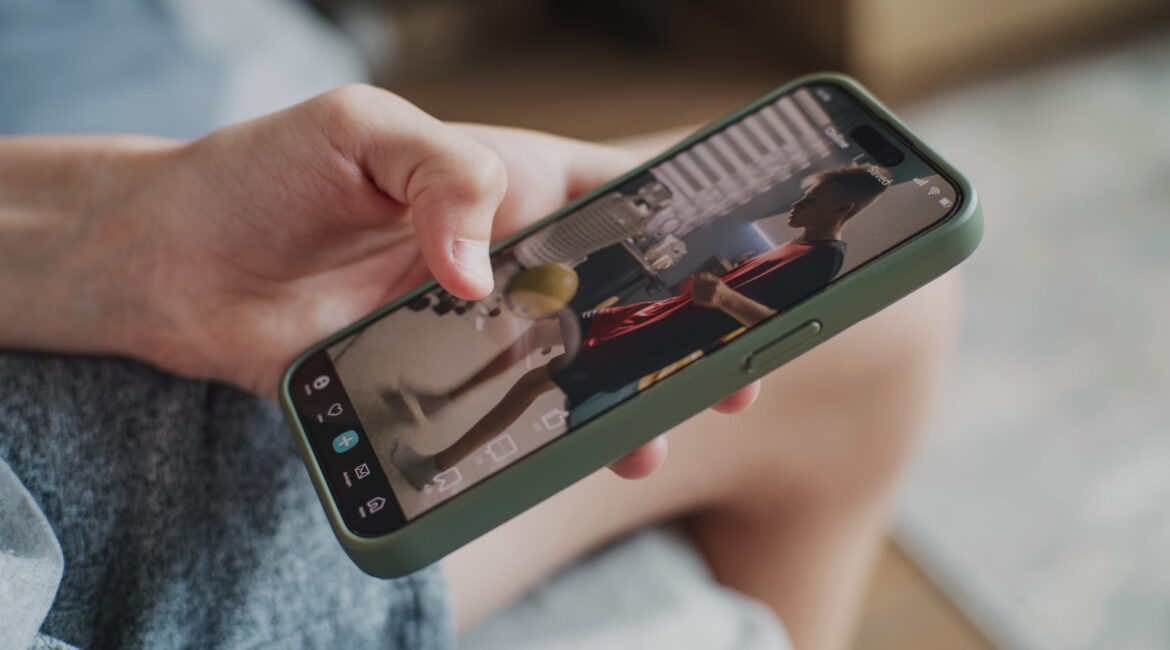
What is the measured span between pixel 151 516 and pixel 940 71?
1.37 meters

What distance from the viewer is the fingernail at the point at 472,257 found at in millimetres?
444

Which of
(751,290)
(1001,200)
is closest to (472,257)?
(751,290)

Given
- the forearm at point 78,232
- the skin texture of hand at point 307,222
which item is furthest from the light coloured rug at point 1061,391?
the forearm at point 78,232

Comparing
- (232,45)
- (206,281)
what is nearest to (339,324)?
(206,281)

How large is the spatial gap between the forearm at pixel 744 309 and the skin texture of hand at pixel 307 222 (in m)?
0.05

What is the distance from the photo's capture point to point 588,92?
1617 mm

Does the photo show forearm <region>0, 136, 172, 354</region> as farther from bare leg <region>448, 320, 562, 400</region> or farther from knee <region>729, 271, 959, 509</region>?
knee <region>729, 271, 959, 509</region>

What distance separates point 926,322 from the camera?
59 centimetres

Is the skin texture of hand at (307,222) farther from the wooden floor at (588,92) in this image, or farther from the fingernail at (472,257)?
the wooden floor at (588,92)

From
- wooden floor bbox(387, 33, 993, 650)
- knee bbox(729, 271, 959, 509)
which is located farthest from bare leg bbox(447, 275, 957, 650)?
wooden floor bbox(387, 33, 993, 650)

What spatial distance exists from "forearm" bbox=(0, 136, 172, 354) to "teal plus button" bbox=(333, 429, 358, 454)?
136mm

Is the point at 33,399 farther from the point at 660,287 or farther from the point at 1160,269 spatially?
the point at 1160,269

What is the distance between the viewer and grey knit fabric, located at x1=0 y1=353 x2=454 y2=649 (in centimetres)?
43

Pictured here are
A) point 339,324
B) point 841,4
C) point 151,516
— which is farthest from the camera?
point 841,4
